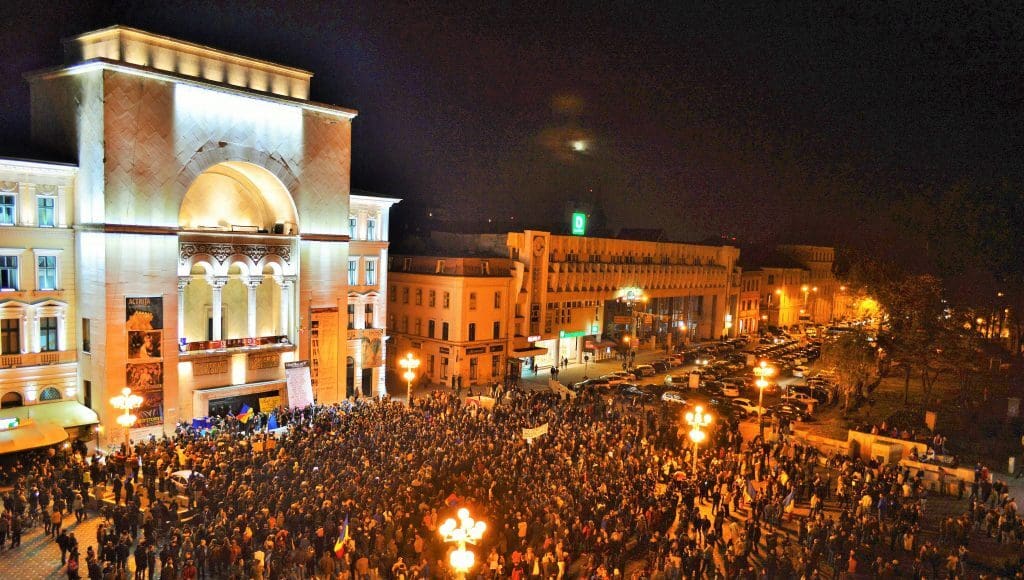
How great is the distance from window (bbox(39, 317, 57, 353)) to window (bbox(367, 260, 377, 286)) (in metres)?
16.0

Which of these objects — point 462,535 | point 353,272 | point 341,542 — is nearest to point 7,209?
point 353,272

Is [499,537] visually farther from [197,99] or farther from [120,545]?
[197,99]

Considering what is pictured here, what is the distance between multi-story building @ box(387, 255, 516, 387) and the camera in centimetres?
4388

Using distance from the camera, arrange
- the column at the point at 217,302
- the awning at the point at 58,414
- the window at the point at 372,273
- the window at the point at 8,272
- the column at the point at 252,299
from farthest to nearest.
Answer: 1. the window at the point at 372,273
2. the column at the point at 252,299
3. the column at the point at 217,302
4. the window at the point at 8,272
5. the awning at the point at 58,414

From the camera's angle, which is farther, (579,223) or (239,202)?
(579,223)

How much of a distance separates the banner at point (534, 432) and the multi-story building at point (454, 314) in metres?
16.3

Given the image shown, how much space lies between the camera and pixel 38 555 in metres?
17.5

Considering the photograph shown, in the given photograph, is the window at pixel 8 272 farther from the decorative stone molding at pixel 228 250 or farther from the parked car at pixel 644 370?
the parked car at pixel 644 370

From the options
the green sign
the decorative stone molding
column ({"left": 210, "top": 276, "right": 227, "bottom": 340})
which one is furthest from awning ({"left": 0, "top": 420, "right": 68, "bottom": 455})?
the green sign

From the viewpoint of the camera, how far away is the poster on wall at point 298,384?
3384cm

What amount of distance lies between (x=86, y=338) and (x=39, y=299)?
2.32 m

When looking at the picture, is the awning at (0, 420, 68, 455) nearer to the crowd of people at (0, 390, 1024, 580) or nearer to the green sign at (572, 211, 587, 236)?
the crowd of people at (0, 390, 1024, 580)

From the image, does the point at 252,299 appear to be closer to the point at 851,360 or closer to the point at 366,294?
the point at 366,294

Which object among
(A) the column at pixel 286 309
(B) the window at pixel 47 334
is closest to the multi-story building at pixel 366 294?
(A) the column at pixel 286 309
